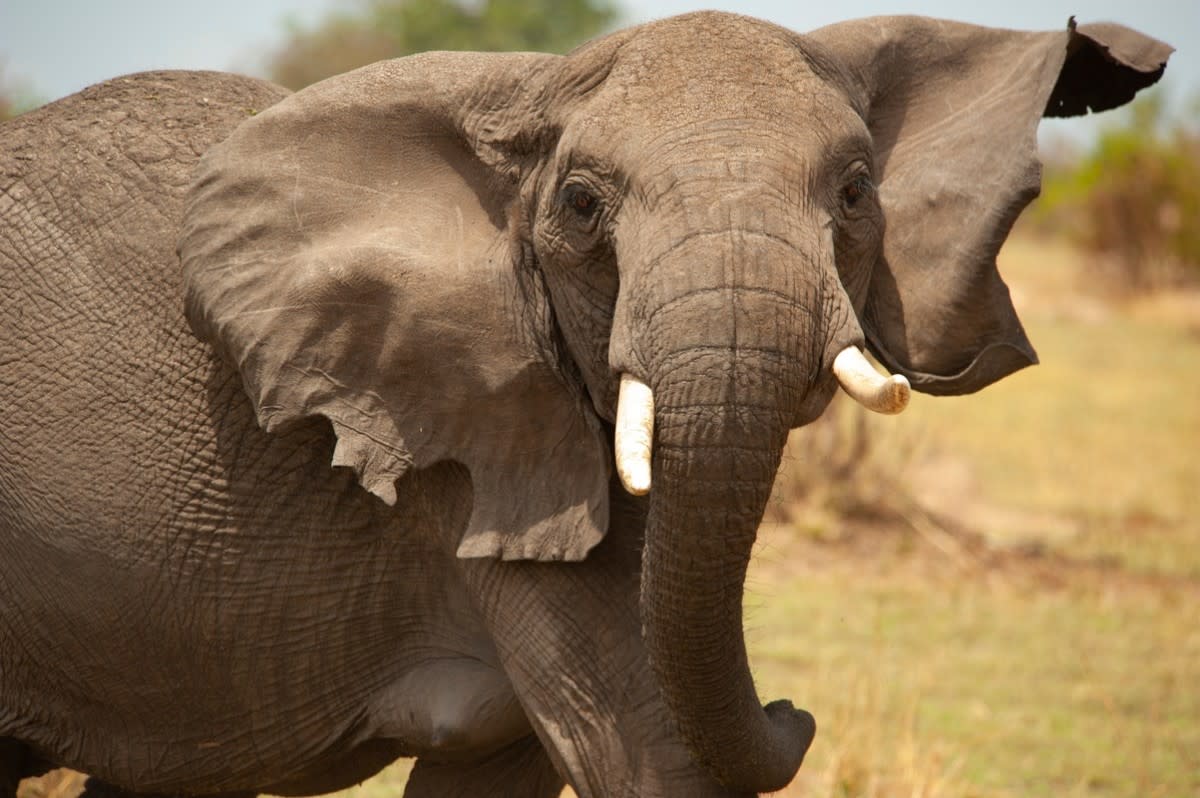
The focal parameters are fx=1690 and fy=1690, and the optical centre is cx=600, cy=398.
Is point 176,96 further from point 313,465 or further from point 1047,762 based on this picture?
point 1047,762

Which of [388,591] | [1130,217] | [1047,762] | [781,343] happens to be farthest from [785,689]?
[1130,217]

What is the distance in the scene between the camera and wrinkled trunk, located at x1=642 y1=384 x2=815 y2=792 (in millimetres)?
2270

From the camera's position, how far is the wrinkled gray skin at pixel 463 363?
2402mm

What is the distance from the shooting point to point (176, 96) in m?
3.36

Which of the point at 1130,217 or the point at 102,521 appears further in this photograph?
the point at 1130,217

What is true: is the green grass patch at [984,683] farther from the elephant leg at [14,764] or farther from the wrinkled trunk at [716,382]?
the wrinkled trunk at [716,382]

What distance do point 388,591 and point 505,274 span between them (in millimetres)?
706

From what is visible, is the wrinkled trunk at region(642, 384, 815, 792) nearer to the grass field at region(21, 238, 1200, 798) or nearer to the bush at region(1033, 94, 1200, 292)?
the grass field at region(21, 238, 1200, 798)

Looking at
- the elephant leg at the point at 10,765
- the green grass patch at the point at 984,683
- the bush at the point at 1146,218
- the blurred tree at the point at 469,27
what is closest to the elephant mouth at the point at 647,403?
the elephant leg at the point at 10,765

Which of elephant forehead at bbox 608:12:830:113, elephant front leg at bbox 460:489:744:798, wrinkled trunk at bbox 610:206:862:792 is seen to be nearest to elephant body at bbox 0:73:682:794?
elephant front leg at bbox 460:489:744:798

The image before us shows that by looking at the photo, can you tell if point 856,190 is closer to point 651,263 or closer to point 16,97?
point 651,263

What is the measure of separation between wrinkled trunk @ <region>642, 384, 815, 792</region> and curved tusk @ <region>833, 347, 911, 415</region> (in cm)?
11

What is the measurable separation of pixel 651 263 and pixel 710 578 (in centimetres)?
45

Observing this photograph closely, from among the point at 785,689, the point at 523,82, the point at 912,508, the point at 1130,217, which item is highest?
the point at 523,82
